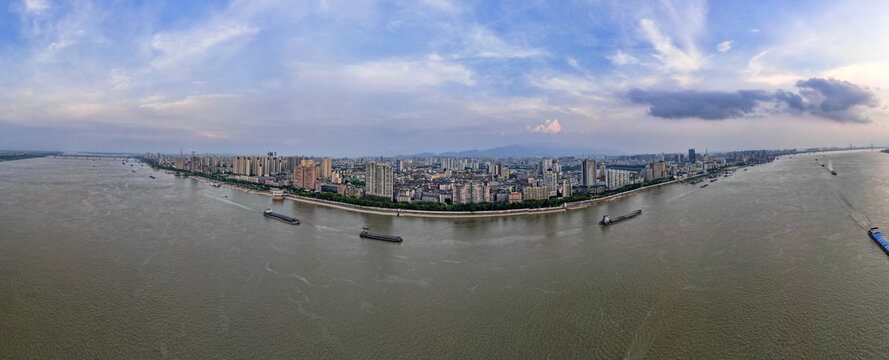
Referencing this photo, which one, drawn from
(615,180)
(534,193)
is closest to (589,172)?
(615,180)

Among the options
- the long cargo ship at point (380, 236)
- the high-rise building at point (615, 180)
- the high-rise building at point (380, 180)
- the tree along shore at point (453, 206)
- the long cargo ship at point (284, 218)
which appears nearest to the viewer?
the long cargo ship at point (380, 236)

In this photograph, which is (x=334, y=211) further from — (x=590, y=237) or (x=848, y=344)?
(x=848, y=344)

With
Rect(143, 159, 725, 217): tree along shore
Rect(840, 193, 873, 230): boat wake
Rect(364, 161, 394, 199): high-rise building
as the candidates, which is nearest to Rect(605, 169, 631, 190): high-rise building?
Rect(143, 159, 725, 217): tree along shore

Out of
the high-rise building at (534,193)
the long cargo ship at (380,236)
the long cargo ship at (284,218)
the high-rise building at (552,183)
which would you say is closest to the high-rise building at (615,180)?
the high-rise building at (552,183)

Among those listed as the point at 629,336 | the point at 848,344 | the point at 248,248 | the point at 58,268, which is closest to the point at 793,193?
the point at 848,344

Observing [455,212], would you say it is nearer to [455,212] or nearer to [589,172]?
[455,212]

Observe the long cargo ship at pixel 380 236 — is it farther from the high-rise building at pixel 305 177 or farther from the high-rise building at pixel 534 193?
the high-rise building at pixel 305 177

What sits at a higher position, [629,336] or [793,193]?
[793,193]
